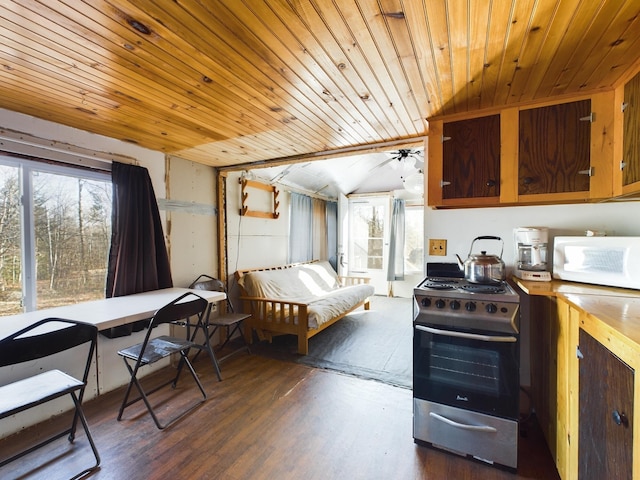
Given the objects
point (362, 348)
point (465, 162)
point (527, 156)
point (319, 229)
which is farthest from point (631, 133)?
point (319, 229)

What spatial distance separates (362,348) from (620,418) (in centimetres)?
243

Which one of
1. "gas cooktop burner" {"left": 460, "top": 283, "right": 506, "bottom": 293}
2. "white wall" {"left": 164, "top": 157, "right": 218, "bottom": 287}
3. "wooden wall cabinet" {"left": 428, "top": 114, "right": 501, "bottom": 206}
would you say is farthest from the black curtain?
"gas cooktop burner" {"left": 460, "top": 283, "right": 506, "bottom": 293}

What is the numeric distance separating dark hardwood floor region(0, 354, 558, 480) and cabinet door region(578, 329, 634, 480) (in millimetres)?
600

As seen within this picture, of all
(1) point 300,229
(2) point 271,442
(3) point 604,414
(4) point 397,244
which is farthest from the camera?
(4) point 397,244

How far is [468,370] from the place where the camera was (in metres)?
1.59

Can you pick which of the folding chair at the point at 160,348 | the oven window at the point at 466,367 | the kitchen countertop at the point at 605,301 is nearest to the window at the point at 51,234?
the folding chair at the point at 160,348

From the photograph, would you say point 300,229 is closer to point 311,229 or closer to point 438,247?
point 311,229

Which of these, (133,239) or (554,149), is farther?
(133,239)

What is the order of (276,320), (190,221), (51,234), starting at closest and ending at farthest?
(51,234) < (190,221) < (276,320)

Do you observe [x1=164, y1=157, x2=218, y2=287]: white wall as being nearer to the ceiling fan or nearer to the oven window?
the ceiling fan

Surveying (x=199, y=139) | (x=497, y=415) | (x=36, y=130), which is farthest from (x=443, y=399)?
(x=36, y=130)

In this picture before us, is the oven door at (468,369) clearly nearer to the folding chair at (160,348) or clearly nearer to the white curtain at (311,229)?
the folding chair at (160,348)

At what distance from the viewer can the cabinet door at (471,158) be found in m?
1.86

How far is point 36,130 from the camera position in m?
1.98
